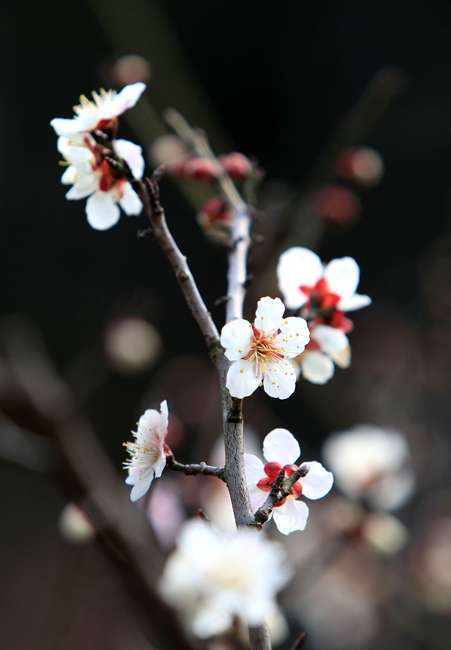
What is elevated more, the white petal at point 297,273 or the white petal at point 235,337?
the white petal at point 235,337

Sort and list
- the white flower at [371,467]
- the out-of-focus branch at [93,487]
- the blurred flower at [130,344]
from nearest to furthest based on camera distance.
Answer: the out-of-focus branch at [93,487]
the white flower at [371,467]
the blurred flower at [130,344]

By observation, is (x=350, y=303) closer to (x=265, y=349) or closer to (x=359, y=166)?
(x=265, y=349)

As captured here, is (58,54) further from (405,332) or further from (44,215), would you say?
→ (405,332)

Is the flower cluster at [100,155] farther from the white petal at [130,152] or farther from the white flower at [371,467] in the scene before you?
the white flower at [371,467]

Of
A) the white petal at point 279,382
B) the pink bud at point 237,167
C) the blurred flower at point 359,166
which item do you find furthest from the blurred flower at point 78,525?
the blurred flower at point 359,166

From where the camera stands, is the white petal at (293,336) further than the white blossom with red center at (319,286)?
No

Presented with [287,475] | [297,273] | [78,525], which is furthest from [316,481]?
[78,525]

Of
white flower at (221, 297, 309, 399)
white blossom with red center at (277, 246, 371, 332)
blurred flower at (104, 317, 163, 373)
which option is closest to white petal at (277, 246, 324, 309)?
white blossom with red center at (277, 246, 371, 332)

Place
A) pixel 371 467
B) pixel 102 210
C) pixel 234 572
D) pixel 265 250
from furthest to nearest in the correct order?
pixel 265 250, pixel 371 467, pixel 102 210, pixel 234 572
